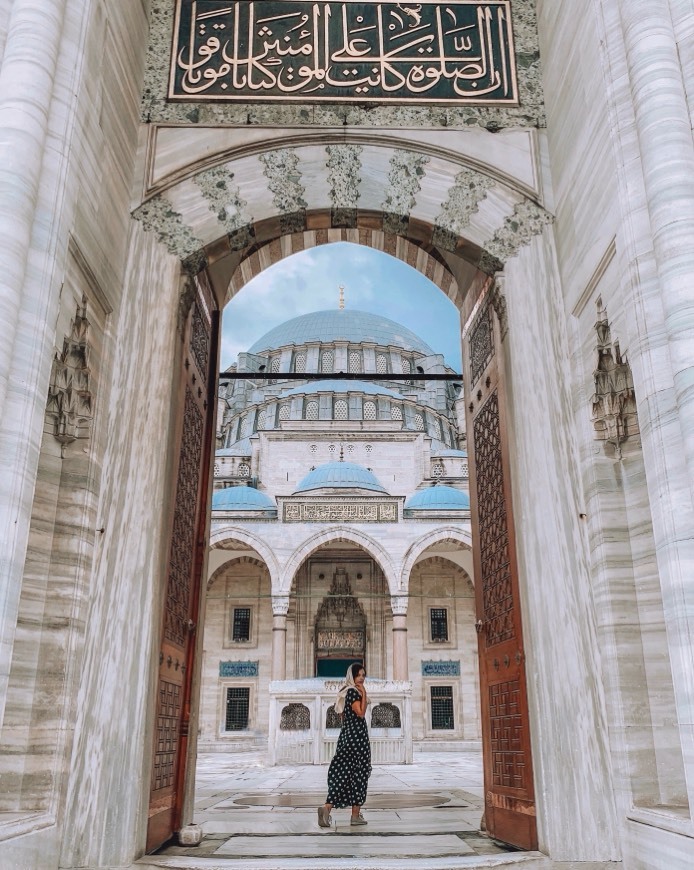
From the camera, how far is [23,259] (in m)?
2.22

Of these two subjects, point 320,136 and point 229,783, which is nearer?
point 320,136

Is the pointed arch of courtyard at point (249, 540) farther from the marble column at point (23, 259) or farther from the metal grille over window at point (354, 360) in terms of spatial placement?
the marble column at point (23, 259)

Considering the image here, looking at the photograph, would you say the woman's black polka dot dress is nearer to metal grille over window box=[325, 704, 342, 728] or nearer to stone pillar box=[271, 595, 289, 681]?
metal grille over window box=[325, 704, 342, 728]

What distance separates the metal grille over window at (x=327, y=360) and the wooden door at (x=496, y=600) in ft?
74.3

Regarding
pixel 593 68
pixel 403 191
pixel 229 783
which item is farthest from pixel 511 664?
pixel 229 783

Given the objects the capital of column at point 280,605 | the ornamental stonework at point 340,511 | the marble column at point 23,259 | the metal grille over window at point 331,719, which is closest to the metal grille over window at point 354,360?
the ornamental stonework at point 340,511

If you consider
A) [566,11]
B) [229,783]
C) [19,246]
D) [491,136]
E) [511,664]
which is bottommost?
[229,783]

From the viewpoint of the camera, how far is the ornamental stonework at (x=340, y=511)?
17312mm

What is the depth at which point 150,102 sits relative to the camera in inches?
134

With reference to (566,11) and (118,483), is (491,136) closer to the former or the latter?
(566,11)

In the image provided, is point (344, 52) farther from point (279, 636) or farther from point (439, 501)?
point (439, 501)

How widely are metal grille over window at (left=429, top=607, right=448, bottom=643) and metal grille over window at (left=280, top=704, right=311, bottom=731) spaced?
8.24 m

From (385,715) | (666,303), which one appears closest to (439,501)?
(385,715)

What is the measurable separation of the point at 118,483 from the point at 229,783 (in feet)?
17.4
